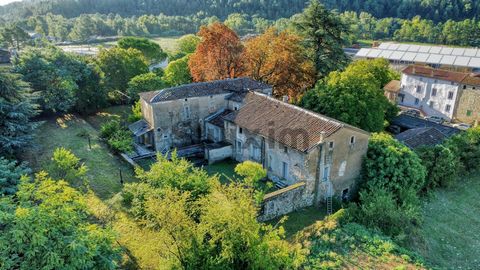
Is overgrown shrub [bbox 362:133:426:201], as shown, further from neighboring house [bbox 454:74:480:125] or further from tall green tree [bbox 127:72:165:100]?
neighboring house [bbox 454:74:480:125]

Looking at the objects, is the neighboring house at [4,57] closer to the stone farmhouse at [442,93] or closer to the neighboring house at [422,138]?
the neighboring house at [422,138]

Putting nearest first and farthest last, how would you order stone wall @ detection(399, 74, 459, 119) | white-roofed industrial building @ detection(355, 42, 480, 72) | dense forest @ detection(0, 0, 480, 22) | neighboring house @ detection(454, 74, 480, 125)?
neighboring house @ detection(454, 74, 480, 125) → stone wall @ detection(399, 74, 459, 119) → white-roofed industrial building @ detection(355, 42, 480, 72) → dense forest @ detection(0, 0, 480, 22)

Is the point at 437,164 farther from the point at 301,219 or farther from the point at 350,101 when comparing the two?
the point at 301,219

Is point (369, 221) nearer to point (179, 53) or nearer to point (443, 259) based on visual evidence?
point (443, 259)

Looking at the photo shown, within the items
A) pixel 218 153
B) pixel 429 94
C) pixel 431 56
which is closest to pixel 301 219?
pixel 218 153

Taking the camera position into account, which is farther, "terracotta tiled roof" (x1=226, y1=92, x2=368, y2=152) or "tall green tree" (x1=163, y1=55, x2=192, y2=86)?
"tall green tree" (x1=163, y1=55, x2=192, y2=86)

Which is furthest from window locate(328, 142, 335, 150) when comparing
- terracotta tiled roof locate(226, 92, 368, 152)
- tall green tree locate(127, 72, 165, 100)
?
tall green tree locate(127, 72, 165, 100)
